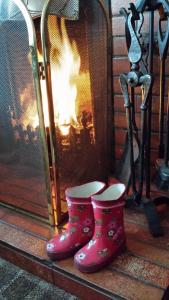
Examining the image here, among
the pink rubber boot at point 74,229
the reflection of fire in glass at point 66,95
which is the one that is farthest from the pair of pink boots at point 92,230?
the reflection of fire in glass at point 66,95

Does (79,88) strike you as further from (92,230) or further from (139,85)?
(92,230)

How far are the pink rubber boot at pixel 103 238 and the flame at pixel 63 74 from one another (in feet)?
1.14

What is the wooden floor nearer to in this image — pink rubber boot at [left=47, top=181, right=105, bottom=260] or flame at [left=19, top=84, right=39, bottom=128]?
pink rubber boot at [left=47, top=181, right=105, bottom=260]

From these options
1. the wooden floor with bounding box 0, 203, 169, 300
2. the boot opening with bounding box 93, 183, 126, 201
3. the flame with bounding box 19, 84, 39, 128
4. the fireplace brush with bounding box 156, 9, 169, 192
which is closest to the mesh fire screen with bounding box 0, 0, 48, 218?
the flame with bounding box 19, 84, 39, 128

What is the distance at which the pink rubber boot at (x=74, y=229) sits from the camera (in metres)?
0.99

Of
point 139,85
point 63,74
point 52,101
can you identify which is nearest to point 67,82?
point 63,74

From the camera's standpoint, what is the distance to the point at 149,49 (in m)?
1.15

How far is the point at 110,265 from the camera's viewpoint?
38.6 inches

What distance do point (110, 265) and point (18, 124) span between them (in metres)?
0.61

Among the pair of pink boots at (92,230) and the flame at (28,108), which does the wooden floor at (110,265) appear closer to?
the pair of pink boots at (92,230)

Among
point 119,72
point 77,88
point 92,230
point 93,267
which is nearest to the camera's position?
point 93,267

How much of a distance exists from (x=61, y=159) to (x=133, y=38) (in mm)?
490

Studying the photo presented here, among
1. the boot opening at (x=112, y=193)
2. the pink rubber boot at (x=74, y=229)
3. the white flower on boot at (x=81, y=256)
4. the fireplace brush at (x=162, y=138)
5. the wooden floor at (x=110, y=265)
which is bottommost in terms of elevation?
the wooden floor at (x=110, y=265)

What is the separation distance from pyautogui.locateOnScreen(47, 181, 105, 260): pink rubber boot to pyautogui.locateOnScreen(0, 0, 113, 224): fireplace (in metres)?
0.13
